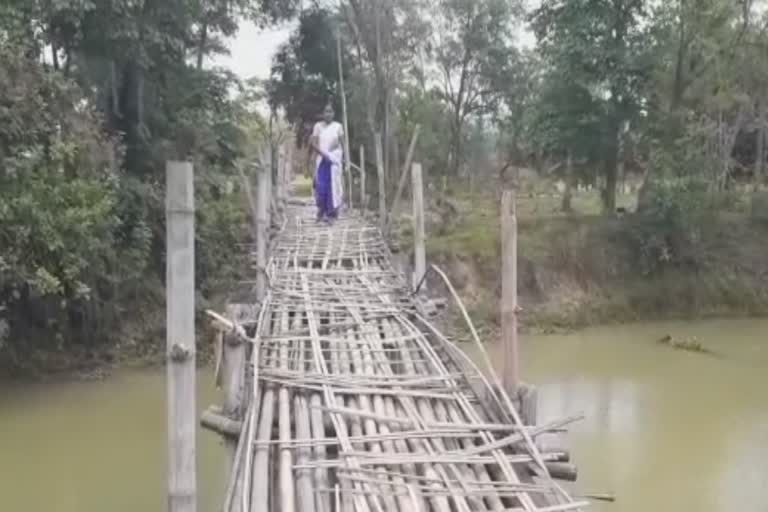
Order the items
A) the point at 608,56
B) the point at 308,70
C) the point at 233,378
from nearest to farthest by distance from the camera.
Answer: the point at 233,378
the point at 608,56
the point at 308,70

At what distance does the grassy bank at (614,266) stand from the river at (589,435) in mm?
1744

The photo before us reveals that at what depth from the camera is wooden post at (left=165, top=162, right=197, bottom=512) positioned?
6.34ft

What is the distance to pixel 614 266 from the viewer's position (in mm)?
10391

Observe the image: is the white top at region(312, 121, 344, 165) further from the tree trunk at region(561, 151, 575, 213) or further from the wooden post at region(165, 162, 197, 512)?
the tree trunk at region(561, 151, 575, 213)

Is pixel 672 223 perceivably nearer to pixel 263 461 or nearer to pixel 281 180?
pixel 281 180

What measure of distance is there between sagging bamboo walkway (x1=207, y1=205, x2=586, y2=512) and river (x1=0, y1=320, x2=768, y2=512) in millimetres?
1413

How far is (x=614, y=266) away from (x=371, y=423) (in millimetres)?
8398

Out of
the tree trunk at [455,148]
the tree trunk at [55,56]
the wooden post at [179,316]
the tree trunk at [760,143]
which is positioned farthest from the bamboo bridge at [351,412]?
the tree trunk at [455,148]

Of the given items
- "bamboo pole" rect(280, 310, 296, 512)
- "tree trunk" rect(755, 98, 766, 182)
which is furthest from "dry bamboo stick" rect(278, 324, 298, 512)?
"tree trunk" rect(755, 98, 766, 182)

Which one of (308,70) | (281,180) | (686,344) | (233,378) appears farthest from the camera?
(308,70)

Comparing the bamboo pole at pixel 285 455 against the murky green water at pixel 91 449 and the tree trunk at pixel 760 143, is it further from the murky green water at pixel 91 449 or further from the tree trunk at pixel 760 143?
the tree trunk at pixel 760 143

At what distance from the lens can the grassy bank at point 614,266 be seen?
32.6 feet

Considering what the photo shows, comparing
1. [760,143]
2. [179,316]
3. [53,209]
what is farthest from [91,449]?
[760,143]

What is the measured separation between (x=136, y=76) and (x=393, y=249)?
3.54 meters
